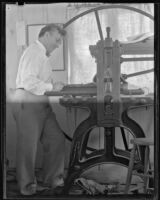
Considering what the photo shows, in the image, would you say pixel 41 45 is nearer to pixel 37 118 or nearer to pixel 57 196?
pixel 37 118

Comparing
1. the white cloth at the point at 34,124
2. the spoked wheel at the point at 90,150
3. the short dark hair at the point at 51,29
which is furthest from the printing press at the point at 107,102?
the short dark hair at the point at 51,29

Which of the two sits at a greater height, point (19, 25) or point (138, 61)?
point (19, 25)

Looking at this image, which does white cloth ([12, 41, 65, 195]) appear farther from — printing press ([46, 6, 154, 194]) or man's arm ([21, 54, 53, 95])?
printing press ([46, 6, 154, 194])

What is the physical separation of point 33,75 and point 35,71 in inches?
1.3

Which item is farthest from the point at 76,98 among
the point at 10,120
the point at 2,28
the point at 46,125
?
the point at 2,28

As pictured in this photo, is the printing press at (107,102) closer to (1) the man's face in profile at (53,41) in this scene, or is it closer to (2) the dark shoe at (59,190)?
(2) the dark shoe at (59,190)

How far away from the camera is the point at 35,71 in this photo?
3.36 metres

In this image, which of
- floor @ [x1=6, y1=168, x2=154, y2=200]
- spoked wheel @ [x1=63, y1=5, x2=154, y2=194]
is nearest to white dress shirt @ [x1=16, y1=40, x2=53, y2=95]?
spoked wheel @ [x1=63, y1=5, x2=154, y2=194]

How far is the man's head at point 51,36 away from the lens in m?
3.34

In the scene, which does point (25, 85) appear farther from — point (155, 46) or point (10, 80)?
point (155, 46)

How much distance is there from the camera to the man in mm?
3342

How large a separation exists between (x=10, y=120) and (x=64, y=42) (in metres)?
0.71

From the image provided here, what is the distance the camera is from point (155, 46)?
3297mm

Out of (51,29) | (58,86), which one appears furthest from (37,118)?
(51,29)
